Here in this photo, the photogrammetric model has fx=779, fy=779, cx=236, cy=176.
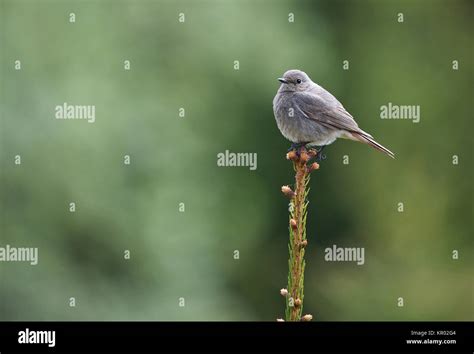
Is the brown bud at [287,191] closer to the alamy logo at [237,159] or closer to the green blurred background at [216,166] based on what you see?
the green blurred background at [216,166]

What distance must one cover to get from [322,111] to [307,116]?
0.74 feet

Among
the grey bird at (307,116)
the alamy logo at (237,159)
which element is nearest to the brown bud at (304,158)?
the grey bird at (307,116)

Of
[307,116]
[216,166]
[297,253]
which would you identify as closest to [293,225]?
[297,253]

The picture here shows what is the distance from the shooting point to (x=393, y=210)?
33.2 ft

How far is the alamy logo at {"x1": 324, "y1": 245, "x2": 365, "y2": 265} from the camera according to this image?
32.2 ft

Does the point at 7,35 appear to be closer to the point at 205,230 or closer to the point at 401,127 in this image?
the point at 205,230

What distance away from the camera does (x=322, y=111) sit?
729cm

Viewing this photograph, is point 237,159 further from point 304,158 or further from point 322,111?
point 304,158

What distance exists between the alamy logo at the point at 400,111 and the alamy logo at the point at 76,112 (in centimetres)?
375

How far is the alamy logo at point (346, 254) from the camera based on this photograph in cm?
981

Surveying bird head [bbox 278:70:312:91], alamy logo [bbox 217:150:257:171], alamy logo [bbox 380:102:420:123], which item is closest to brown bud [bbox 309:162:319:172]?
bird head [bbox 278:70:312:91]
